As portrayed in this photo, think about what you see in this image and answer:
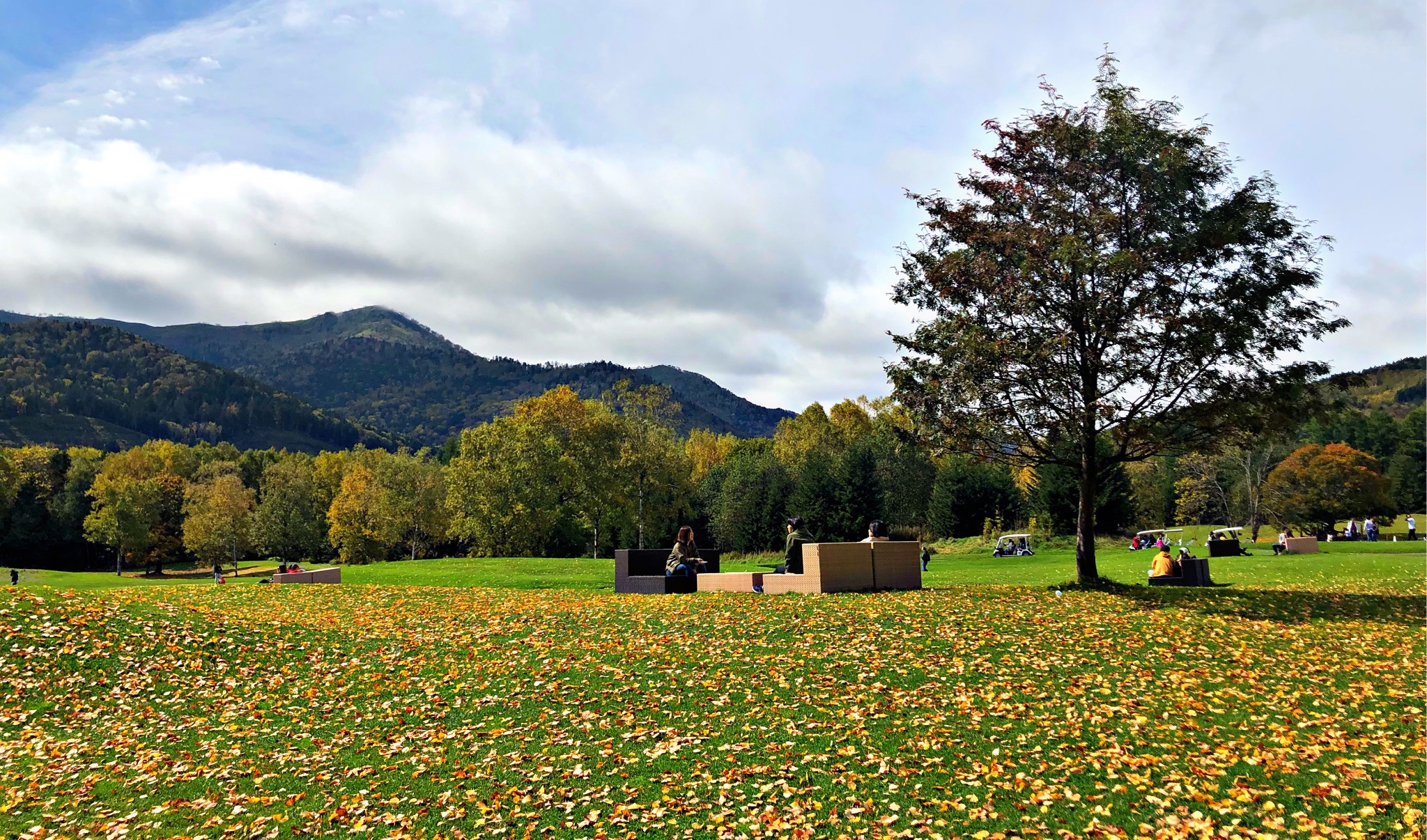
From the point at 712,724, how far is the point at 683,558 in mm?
11013

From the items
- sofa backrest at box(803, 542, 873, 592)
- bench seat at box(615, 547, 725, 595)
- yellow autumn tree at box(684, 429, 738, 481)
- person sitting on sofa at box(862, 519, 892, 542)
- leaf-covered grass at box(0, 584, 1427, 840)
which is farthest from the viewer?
yellow autumn tree at box(684, 429, 738, 481)

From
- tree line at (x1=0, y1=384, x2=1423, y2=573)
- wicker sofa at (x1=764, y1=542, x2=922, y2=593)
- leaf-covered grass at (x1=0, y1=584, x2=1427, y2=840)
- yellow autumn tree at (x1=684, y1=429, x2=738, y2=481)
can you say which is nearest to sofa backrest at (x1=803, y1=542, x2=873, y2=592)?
wicker sofa at (x1=764, y1=542, x2=922, y2=593)

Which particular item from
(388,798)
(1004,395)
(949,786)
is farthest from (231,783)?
(1004,395)

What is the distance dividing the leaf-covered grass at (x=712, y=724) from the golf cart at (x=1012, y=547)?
1286 inches

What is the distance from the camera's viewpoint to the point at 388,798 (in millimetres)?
7312

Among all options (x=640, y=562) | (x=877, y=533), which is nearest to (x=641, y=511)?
(x=640, y=562)

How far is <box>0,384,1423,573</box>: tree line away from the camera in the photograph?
54.3 m

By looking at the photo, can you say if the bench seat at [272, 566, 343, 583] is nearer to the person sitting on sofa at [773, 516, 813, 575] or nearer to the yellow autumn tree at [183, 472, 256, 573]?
the person sitting on sofa at [773, 516, 813, 575]

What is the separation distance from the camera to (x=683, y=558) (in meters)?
20.0

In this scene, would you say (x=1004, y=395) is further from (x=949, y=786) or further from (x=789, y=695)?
(x=949, y=786)

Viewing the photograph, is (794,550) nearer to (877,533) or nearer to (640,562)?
(877,533)

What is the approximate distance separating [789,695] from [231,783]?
5617 mm

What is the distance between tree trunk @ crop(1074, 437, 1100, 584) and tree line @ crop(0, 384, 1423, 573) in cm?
2124

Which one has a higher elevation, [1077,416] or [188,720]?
[1077,416]
